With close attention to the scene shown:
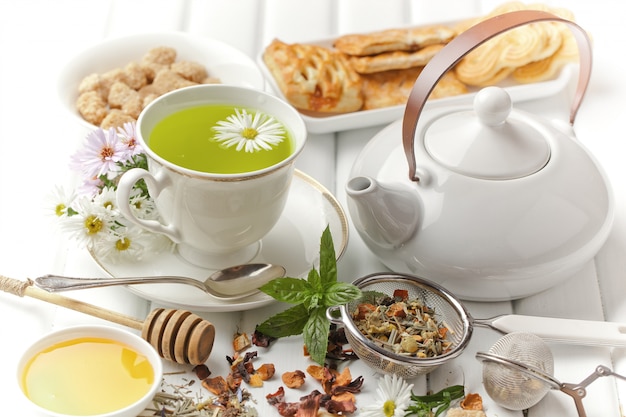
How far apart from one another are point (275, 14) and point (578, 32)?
1080mm

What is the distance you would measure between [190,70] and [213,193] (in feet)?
2.63

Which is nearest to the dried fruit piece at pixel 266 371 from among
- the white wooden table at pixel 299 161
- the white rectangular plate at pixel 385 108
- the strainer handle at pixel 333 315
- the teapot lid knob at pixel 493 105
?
the white wooden table at pixel 299 161

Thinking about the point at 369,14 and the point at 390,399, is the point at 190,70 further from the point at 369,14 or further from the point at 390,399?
the point at 390,399

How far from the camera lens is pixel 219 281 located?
1.42 metres

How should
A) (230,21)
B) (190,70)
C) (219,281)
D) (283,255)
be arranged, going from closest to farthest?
(219,281) < (283,255) < (190,70) < (230,21)

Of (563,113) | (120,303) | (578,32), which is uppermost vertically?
(578,32)

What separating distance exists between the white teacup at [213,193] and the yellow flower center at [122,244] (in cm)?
7

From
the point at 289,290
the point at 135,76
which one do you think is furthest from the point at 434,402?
the point at 135,76

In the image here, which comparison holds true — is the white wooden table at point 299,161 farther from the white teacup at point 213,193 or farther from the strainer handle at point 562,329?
the white teacup at point 213,193

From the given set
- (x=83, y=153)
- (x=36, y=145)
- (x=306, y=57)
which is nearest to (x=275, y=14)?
(x=306, y=57)

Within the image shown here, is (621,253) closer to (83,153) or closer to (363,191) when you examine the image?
(363,191)

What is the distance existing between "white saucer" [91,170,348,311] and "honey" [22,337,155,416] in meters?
0.15

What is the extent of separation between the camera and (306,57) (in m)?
2.03

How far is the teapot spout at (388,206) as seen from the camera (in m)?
1.42
